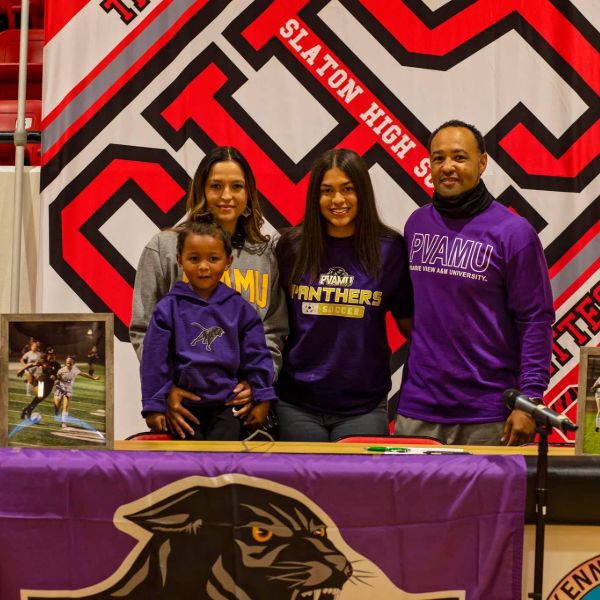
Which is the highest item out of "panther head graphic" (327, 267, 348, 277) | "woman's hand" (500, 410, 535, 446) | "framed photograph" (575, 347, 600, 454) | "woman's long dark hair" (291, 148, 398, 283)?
"woman's long dark hair" (291, 148, 398, 283)

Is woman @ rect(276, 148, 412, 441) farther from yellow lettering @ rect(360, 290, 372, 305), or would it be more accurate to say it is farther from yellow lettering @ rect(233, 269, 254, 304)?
yellow lettering @ rect(233, 269, 254, 304)

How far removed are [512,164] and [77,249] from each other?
1863mm

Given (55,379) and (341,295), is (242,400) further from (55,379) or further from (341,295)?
(55,379)

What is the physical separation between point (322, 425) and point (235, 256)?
60 cm

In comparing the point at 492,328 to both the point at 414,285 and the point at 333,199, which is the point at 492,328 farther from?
the point at 333,199

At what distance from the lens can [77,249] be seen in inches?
129

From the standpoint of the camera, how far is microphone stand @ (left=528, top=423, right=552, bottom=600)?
150cm

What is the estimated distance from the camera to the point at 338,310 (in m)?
2.45

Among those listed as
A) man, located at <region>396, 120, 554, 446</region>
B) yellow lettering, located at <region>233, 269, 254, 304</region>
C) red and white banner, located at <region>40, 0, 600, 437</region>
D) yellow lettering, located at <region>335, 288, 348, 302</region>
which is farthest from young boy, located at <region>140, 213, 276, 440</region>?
red and white banner, located at <region>40, 0, 600, 437</region>

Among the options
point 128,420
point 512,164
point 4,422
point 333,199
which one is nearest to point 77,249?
point 128,420

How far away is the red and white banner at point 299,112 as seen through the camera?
329 cm

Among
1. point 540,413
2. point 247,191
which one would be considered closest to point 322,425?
point 247,191

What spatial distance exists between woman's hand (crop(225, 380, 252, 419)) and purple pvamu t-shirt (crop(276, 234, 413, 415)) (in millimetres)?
264

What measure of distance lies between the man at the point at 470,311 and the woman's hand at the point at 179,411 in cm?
68
